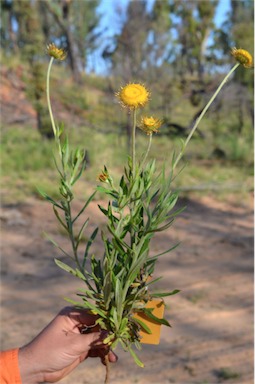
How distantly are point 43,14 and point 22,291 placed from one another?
53.2ft

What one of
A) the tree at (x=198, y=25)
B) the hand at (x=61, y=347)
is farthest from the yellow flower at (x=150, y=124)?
the tree at (x=198, y=25)

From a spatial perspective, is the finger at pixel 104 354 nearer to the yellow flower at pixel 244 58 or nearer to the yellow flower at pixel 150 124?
the yellow flower at pixel 150 124

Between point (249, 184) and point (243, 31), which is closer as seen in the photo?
point (249, 184)

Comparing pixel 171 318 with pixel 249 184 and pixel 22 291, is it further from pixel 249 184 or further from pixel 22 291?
pixel 249 184

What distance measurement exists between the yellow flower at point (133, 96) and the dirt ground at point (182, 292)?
2141mm

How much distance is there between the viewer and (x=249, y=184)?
6516 millimetres

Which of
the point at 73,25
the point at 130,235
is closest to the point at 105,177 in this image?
the point at 130,235

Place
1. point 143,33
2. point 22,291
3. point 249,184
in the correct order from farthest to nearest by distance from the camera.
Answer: point 143,33 → point 249,184 → point 22,291

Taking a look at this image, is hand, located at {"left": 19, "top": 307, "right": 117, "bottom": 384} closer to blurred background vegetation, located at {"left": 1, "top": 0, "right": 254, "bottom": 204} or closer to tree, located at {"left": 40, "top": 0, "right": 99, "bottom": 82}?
blurred background vegetation, located at {"left": 1, "top": 0, "right": 254, "bottom": 204}

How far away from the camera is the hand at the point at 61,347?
110 centimetres

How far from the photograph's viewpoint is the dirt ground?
2.83 metres

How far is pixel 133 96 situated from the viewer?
0.90 meters

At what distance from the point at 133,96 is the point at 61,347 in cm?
56

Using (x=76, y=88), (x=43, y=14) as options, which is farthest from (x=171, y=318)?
(x=43, y=14)
